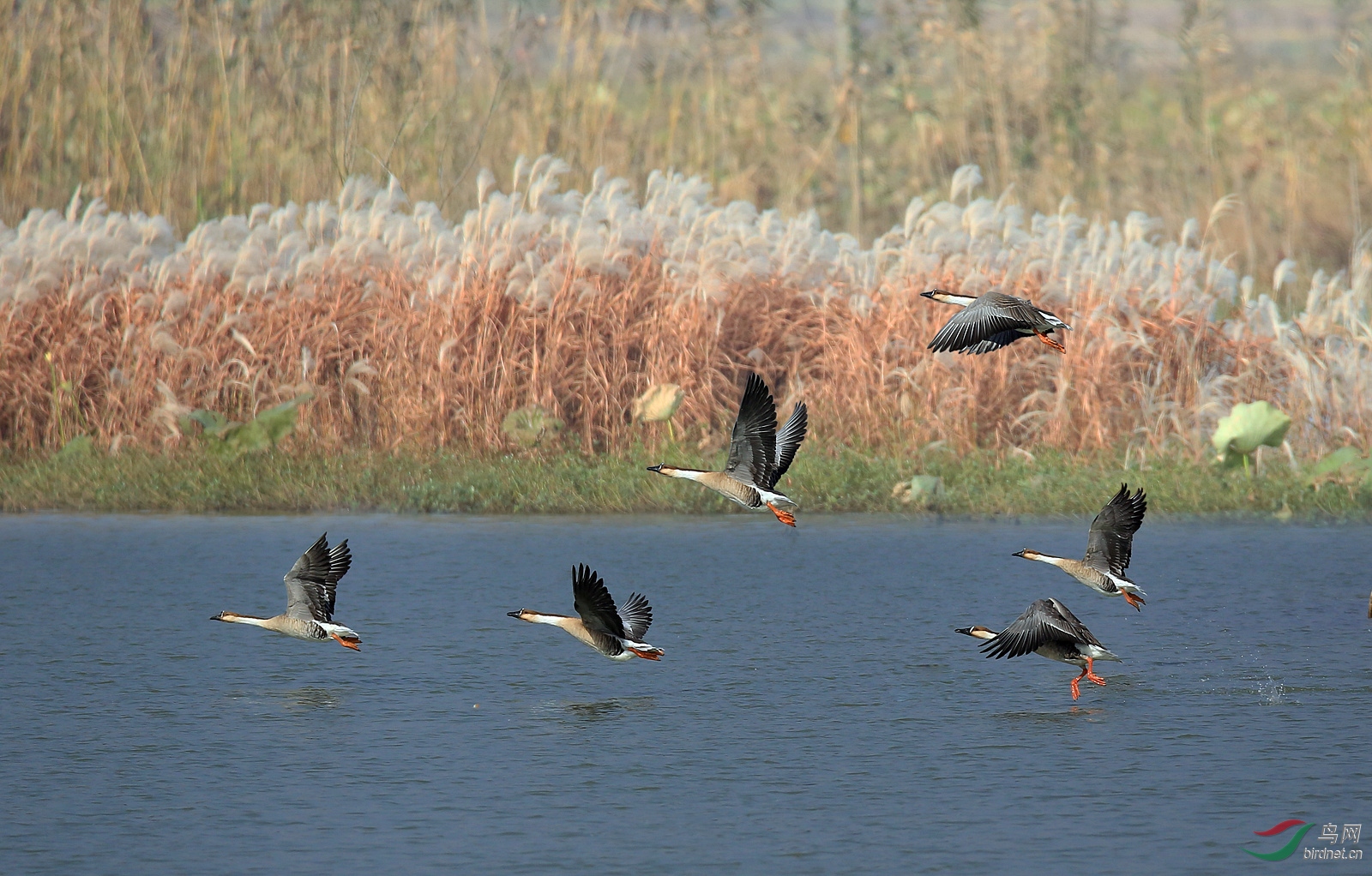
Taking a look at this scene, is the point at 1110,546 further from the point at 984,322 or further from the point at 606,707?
the point at 606,707

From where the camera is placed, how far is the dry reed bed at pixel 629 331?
13.6 m

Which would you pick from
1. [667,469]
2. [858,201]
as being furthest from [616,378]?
[667,469]

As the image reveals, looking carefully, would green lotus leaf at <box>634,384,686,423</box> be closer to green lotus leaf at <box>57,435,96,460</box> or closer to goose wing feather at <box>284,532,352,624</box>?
green lotus leaf at <box>57,435,96,460</box>

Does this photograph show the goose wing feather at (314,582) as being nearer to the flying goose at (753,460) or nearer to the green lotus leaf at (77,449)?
the flying goose at (753,460)

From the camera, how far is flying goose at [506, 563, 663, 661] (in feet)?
23.7

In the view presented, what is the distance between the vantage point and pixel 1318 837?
5.91 meters

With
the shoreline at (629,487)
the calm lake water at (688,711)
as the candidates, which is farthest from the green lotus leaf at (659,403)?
the calm lake water at (688,711)

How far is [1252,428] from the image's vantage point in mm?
12531

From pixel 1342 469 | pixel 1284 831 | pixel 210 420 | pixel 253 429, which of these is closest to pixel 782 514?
pixel 1284 831

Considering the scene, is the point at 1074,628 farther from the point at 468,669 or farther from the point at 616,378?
the point at 616,378

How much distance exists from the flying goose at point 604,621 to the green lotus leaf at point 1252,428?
19.8 feet

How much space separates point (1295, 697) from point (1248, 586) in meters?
2.55

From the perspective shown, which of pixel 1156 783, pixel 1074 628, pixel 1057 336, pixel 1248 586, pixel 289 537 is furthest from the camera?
pixel 1057 336

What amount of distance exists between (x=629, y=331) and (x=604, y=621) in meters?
6.59
